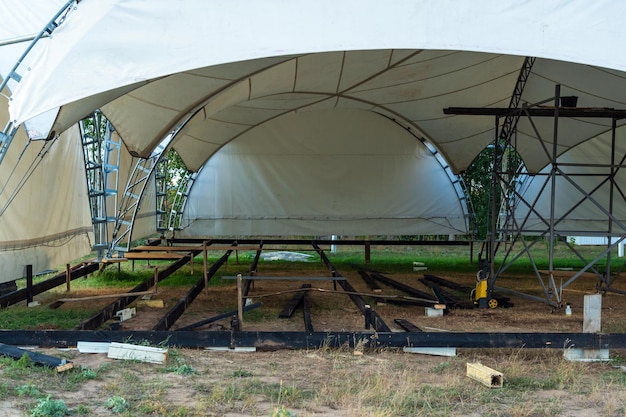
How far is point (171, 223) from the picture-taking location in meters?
15.8

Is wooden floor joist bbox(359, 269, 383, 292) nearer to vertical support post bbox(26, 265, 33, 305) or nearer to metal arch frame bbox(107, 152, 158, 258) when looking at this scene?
metal arch frame bbox(107, 152, 158, 258)

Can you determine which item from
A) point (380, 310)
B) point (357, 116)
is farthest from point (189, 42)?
point (357, 116)

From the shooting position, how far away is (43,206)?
9391mm

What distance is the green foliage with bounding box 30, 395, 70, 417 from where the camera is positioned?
141 inches

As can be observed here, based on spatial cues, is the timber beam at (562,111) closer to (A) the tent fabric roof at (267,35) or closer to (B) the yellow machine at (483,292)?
(B) the yellow machine at (483,292)

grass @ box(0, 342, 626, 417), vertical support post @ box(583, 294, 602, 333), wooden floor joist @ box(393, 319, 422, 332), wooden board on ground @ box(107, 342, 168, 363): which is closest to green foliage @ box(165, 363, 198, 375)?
grass @ box(0, 342, 626, 417)

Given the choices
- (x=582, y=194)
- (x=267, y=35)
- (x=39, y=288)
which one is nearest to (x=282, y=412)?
(x=267, y=35)

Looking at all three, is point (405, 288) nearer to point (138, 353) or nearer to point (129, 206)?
point (138, 353)

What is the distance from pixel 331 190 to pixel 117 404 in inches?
476

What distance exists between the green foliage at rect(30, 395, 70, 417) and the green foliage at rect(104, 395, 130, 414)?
249 mm

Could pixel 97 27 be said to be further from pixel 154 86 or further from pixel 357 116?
pixel 357 116

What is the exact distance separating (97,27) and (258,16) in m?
1.28

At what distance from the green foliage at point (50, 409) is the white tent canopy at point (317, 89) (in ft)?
7.77

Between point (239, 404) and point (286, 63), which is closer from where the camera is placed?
point (239, 404)
